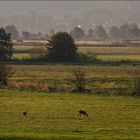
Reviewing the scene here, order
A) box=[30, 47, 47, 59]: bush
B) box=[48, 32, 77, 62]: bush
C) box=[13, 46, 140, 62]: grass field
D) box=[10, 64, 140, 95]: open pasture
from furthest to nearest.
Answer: box=[13, 46, 140, 62]: grass field
box=[30, 47, 47, 59]: bush
box=[48, 32, 77, 62]: bush
box=[10, 64, 140, 95]: open pasture

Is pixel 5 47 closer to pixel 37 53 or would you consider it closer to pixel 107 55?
pixel 37 53

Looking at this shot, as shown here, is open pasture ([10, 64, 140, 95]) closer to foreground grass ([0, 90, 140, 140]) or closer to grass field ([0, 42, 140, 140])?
grass field ([0, 42, 140, 140])

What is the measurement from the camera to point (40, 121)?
31797 mm

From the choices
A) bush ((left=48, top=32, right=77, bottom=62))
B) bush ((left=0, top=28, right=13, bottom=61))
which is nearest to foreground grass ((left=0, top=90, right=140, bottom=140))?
bush ((left=0, top=28, right=13, bottom=61))

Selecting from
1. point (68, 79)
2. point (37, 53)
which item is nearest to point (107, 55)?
point (37, 53)

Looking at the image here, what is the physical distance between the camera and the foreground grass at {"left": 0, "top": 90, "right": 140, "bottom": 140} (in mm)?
26564

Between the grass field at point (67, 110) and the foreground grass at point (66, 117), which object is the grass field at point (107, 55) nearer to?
the grass field at point (67, 110)

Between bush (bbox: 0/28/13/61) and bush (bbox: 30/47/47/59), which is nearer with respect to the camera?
bush (bbox: 0/28/13/61)

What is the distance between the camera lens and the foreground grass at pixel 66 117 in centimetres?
2656

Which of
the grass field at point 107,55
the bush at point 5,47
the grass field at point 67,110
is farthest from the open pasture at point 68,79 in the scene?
the grass field at point 107,55

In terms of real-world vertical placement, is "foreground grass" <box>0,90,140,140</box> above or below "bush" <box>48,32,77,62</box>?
below

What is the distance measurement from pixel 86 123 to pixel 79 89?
68.7ft

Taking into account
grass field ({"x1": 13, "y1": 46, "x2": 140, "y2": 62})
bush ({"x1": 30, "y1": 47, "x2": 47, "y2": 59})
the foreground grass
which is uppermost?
bush ({"x1": 30, "y1": 47, "x2": 47, "y2": 59})

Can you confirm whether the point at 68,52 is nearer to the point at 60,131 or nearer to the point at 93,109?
the point at 93,109
